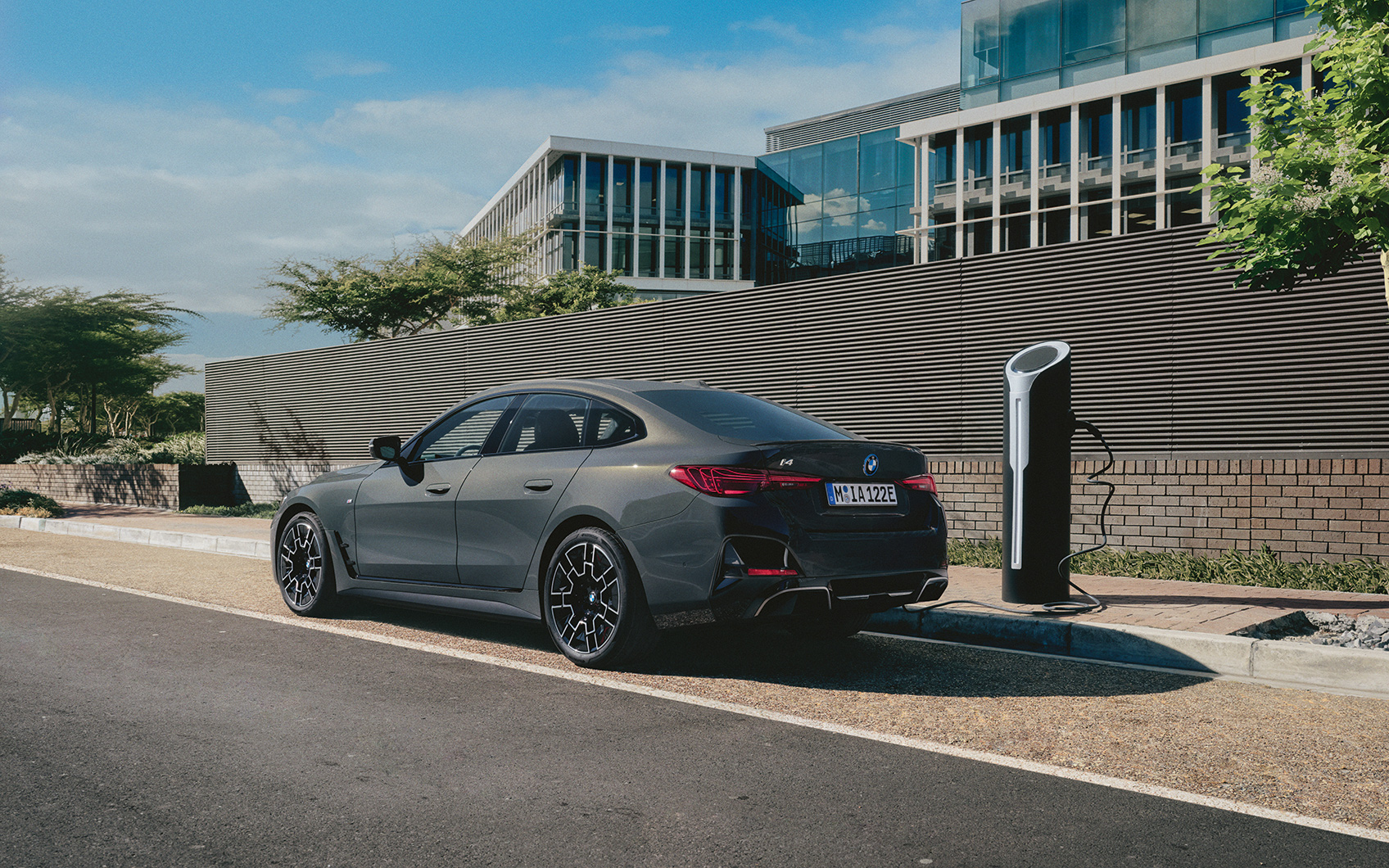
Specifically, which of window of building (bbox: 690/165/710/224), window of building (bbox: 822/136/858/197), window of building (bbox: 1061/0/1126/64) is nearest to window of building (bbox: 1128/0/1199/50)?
window of building (bbox: 1061/0/1126/64)

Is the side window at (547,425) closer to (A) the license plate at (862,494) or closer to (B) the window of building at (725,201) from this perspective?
(A) the license plate at (862,494)

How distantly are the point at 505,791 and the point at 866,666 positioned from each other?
275 centimetres

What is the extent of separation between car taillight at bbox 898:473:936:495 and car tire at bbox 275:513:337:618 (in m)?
4.02

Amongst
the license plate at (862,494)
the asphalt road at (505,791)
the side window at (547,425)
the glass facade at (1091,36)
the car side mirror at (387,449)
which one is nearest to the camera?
the asphalt road at (505,791)

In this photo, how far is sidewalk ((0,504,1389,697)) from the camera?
5465 millimetres

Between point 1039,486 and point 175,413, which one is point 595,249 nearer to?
point 175,413

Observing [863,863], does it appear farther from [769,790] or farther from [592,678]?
[592,678]

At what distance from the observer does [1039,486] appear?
7.30 meters

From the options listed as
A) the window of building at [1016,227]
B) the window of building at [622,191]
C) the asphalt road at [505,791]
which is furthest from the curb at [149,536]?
the window of building at [622,191]

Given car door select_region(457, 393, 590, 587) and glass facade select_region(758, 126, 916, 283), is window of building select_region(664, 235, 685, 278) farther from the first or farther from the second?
car door select_region(457, 393, 590, 587)

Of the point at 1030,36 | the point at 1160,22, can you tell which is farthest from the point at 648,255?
the point at 1160,22

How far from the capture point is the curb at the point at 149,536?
1275 centimetres

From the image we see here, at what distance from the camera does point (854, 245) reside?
41625 mm

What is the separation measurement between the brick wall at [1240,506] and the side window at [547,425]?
19.9ft
